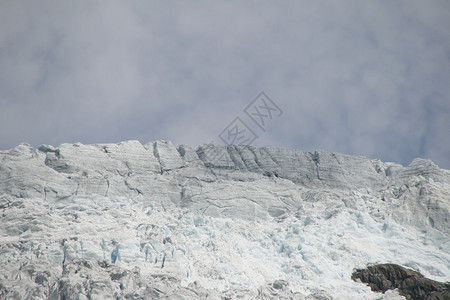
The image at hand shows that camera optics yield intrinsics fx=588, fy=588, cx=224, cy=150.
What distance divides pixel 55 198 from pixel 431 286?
26.4m

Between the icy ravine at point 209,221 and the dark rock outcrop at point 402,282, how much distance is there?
0.75 m

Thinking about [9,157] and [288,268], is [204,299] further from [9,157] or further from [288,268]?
[9,157]

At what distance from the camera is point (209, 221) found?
42.1 metres

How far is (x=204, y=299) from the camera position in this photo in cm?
3306

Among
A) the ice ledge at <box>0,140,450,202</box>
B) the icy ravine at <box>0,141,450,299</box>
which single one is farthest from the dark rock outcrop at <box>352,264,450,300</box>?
the ice ledge at <box>0,140,450,202</box>

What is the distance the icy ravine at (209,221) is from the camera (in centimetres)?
3444

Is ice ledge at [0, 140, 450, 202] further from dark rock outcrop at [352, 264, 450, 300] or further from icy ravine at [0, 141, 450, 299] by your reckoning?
dark rock outcrop at [352, 264, 450, 300]

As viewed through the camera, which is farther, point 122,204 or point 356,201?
point 356,201

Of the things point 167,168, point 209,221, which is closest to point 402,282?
point 209,221

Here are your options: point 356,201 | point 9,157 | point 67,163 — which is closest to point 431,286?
point 356,201

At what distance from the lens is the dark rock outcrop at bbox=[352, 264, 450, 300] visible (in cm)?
3675

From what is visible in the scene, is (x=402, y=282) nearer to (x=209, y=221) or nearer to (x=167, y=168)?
(x=209, y=221)

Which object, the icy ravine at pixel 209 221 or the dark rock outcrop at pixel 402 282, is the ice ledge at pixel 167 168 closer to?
the icy ravine at pixel 209 221

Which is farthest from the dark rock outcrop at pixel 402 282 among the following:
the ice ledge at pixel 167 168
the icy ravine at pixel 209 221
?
the ice ledge at pixel 167 168
